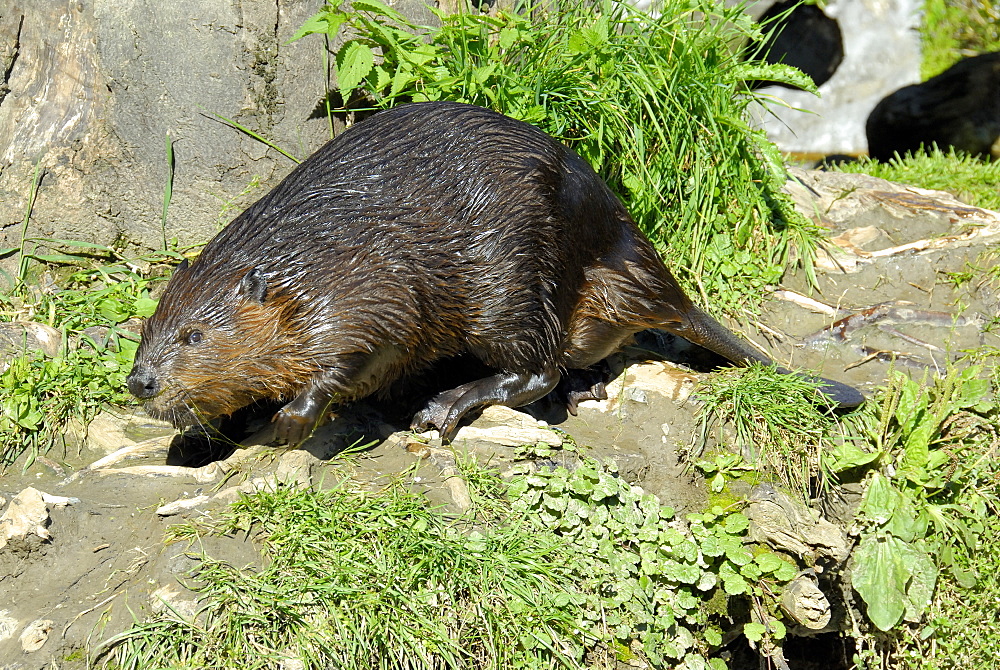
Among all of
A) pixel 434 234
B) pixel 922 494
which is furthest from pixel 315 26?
pixel 922 494

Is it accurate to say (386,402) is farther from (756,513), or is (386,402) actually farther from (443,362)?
(756,513)

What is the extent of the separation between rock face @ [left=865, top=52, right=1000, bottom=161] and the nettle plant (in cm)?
392

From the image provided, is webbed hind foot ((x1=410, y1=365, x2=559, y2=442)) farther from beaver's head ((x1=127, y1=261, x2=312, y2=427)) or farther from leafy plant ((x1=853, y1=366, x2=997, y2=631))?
leafy plant ((x1=853, y1=366, x2=997, y2=631))


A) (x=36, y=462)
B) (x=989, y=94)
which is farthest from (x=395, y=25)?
(x=989, y=94)

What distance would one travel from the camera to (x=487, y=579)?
2.23 meters

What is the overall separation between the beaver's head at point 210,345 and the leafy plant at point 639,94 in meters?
0.95

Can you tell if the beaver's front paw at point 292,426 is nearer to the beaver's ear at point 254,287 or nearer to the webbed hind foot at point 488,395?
the beaver's ear at point 254,287

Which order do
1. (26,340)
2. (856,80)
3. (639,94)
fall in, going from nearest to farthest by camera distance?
(26,340)
(639,94)
(856,80)

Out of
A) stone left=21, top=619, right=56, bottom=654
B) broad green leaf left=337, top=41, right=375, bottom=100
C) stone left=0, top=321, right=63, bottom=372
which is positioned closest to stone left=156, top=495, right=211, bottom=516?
stone left=21, top=619, right=56, bottom=654

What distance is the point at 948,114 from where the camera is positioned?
5898 mm

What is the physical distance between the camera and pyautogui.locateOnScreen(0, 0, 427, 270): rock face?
2955 mm

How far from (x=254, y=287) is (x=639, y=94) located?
1650 mm

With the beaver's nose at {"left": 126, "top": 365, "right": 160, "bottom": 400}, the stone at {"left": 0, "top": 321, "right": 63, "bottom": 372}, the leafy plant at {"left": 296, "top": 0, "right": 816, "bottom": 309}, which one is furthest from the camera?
the leafy plant at {"left": 296, "top": 0, "right": 816, "bottom": 309}

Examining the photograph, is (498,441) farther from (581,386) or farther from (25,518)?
(25,518)
